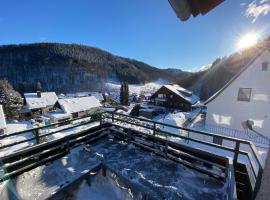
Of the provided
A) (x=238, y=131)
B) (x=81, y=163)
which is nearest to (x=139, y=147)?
(x=81, y=163)

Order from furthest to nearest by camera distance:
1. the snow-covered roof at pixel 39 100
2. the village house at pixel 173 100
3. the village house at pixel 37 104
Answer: the snow-covered roof at pixel 39 100 → the village house at pixel 37 104 → the village house at pixel 173 100

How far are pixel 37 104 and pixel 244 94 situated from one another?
31.4 meters

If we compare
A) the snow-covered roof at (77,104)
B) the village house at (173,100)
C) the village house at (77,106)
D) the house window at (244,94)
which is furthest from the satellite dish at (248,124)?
the snow-covered roof at (77,104)

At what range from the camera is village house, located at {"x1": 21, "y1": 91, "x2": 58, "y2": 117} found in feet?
91.6

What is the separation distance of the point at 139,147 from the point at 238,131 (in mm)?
7433

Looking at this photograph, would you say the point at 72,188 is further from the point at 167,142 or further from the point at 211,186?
the point at 211,186

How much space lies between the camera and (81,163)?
3.79 meters

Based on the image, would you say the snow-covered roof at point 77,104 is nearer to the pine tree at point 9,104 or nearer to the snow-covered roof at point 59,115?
the snow-covered roof at point 59,115

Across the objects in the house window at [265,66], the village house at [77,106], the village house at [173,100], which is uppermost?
the house window at [265,66]

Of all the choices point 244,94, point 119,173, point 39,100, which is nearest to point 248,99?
point 244,94

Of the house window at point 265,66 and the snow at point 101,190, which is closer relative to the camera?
the snow at point 101,190

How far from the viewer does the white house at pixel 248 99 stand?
8258 mm

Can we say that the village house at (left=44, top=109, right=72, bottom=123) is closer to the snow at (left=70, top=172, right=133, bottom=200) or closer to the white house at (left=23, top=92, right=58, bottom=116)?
the white house at (left=23, top=92, right=58, bottom=116)

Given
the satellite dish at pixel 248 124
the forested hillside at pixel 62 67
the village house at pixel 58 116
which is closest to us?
the satellite dish at pixel 248 124
